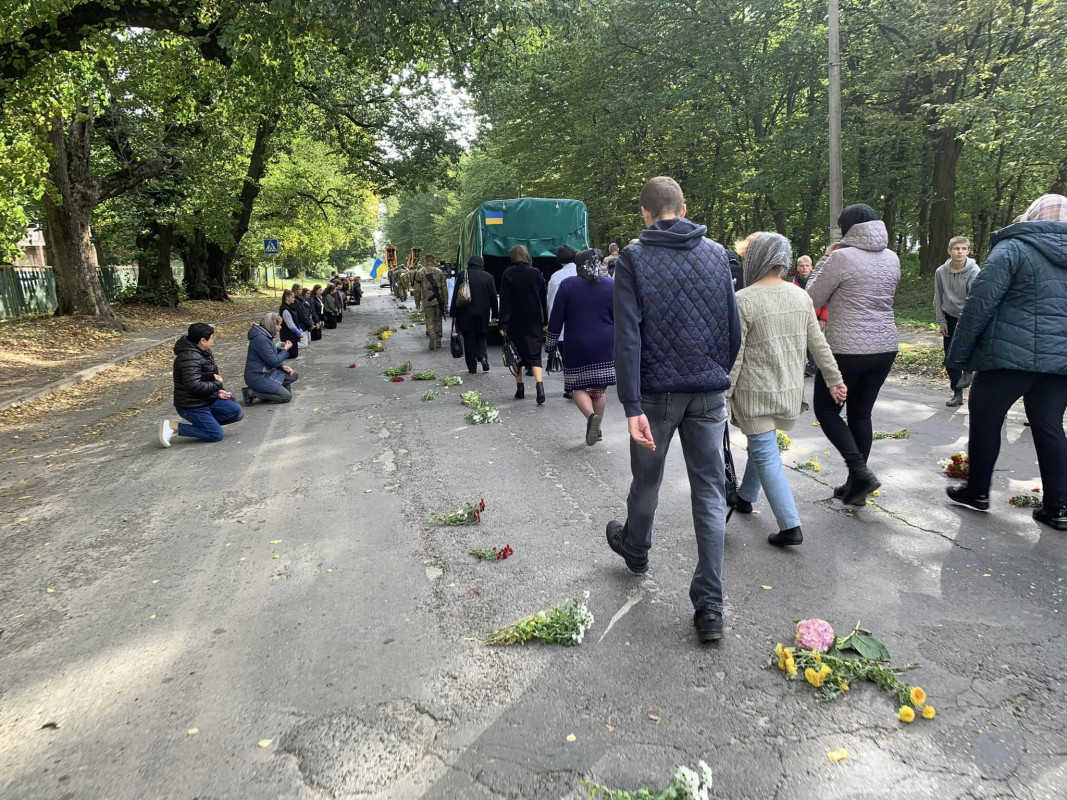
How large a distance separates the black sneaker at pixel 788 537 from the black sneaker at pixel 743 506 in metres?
0.57

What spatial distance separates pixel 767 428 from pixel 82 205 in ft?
68.4

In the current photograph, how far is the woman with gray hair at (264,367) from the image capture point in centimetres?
941

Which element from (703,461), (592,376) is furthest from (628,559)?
(592,376)

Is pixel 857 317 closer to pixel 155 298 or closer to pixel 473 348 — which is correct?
pixel 473 348

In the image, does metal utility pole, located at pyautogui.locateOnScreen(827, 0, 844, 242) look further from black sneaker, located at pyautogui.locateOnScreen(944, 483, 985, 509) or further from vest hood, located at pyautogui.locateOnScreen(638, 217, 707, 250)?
vest hood, located at pyautogui.locateOnScreen(638, 217, 707, 250)

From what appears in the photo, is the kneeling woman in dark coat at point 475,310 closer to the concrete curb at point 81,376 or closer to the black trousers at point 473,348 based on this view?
the black trousers at point 473,348

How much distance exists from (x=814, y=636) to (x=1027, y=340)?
252cm

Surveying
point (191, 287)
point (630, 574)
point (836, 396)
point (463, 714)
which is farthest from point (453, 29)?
point (191, 287)

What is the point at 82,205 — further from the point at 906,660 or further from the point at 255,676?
the point at 906,660

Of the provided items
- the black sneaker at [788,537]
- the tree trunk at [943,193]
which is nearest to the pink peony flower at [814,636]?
the black sneaker at [788,537]

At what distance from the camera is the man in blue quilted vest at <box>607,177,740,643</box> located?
316 centimetres

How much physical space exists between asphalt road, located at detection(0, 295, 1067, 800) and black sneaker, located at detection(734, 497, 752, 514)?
3.8 inches

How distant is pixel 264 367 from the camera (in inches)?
376

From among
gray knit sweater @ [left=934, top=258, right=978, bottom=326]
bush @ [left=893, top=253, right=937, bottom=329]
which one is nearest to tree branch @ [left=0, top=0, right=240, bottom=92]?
gray knit sweater @ [left=934, top=258, right=978, bottom=326]
